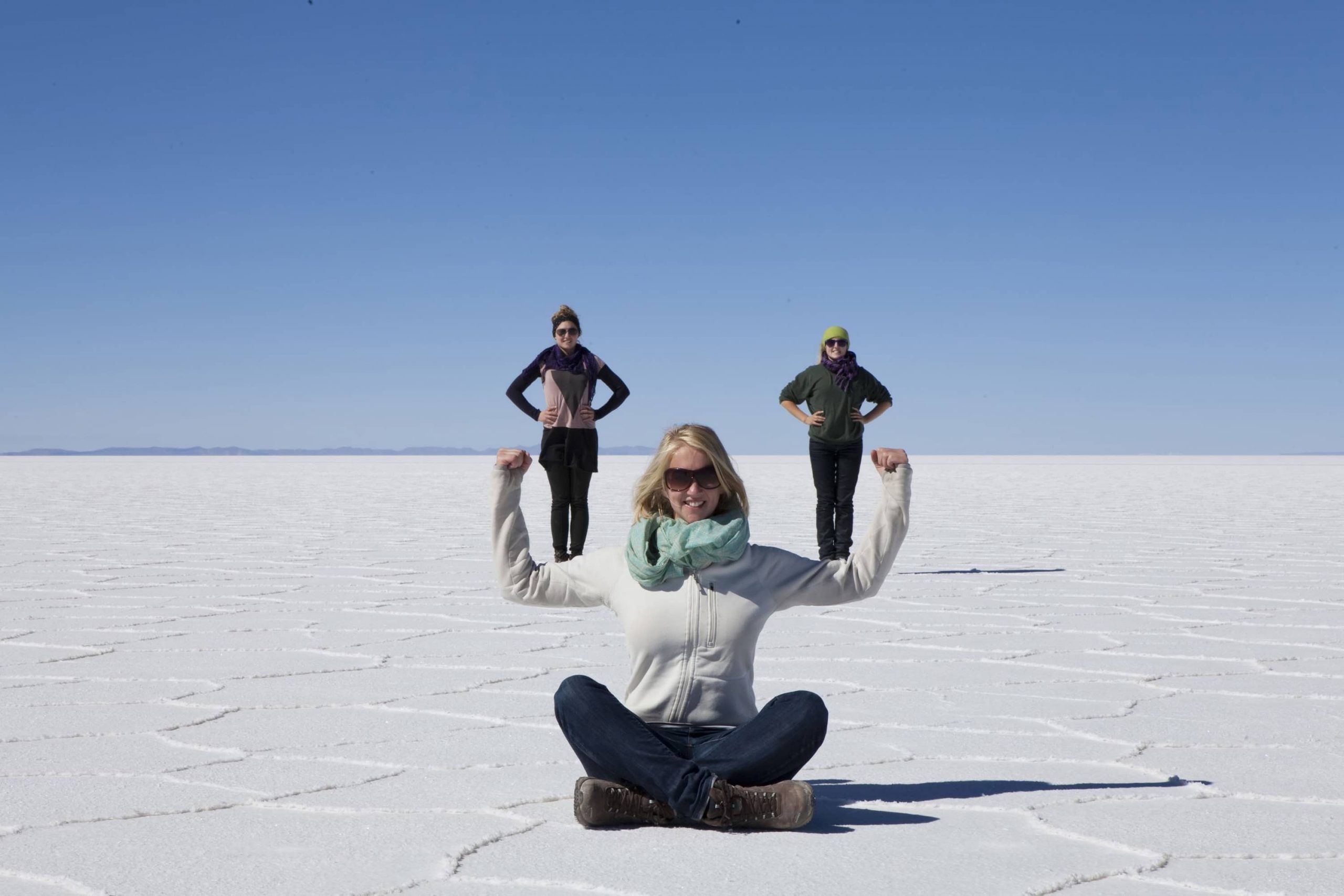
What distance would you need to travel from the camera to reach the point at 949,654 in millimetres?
3979

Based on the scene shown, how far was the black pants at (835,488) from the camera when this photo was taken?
6.24 m

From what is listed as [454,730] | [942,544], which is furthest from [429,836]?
[942,544]

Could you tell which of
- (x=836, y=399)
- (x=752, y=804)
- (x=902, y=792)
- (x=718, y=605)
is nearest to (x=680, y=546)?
(x=718, y=605)

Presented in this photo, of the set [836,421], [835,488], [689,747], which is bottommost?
[689,747]

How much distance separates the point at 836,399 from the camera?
625 centimetres

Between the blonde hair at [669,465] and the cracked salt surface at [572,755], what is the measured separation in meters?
0.53

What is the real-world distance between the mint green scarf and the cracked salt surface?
42 cm

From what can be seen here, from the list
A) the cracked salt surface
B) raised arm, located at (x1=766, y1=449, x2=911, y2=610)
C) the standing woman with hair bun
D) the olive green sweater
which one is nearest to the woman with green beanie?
the olive green sweater

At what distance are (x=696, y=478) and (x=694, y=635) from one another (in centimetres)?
26

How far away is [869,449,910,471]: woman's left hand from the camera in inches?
85.6

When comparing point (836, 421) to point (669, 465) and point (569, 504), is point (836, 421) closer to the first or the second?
point (569, 504)

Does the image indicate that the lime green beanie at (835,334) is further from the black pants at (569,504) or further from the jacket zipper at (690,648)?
the jacket zipper at (690,648)

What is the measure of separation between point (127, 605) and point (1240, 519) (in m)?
8.48

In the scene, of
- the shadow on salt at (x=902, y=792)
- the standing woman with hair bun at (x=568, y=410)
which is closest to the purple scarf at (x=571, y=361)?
the standing woman with hair bun at (x=568, y=410)
